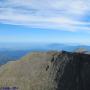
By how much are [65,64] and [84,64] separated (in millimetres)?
4023

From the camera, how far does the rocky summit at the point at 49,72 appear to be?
69.0 m

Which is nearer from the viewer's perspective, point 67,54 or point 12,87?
point 12,87

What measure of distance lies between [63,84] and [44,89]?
4.30 metres

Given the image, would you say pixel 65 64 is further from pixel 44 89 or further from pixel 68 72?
pixel 44 89

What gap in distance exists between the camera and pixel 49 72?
2803 inches

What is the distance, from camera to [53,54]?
240 ft

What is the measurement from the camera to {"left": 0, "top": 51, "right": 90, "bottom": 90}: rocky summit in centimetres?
6900

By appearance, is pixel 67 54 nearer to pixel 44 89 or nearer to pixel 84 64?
pixel 84 64

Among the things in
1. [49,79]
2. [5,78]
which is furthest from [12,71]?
[49,79]

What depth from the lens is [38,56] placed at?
7362 centimetres

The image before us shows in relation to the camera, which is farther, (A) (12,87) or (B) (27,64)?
(B) (27,64)

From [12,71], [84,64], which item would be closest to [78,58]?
[84,64]

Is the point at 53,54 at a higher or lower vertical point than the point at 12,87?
higher

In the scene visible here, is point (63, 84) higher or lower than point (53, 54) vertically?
lower
